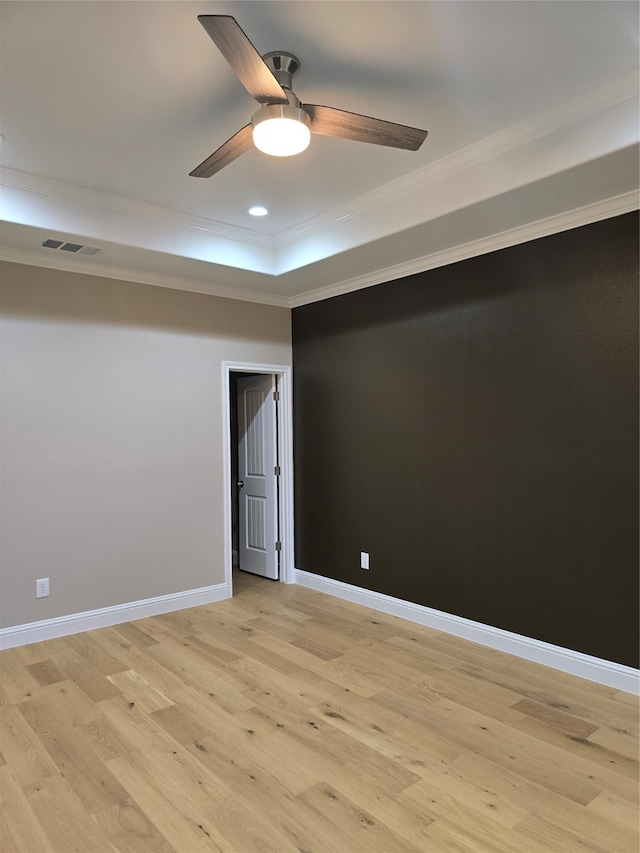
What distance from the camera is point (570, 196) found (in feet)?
10.3

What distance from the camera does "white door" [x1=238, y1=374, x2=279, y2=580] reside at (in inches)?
219

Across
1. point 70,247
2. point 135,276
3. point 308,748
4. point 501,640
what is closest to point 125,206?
point 70,247

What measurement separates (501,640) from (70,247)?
3939mm

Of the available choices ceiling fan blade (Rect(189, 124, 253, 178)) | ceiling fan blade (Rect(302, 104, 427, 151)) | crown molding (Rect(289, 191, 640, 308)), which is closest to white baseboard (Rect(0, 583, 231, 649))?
crown molding (Rect(289, 191, 640, 308))

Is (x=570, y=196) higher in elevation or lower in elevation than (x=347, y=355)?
higher

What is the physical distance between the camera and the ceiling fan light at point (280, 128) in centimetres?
226

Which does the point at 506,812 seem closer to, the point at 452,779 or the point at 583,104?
the point at 452,779

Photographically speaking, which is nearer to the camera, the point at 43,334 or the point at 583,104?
the point at 583,104

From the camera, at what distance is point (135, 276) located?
4.54 metres

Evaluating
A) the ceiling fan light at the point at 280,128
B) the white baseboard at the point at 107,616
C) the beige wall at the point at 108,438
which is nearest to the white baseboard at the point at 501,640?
the white baseboard at the point at 107,616

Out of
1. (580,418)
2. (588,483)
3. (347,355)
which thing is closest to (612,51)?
(580,418)

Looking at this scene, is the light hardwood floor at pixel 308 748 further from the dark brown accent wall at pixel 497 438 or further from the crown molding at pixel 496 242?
the crown molding at pixel 496 242

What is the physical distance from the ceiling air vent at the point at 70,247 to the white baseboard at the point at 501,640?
3.31 metres

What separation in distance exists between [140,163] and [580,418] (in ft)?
9.76
